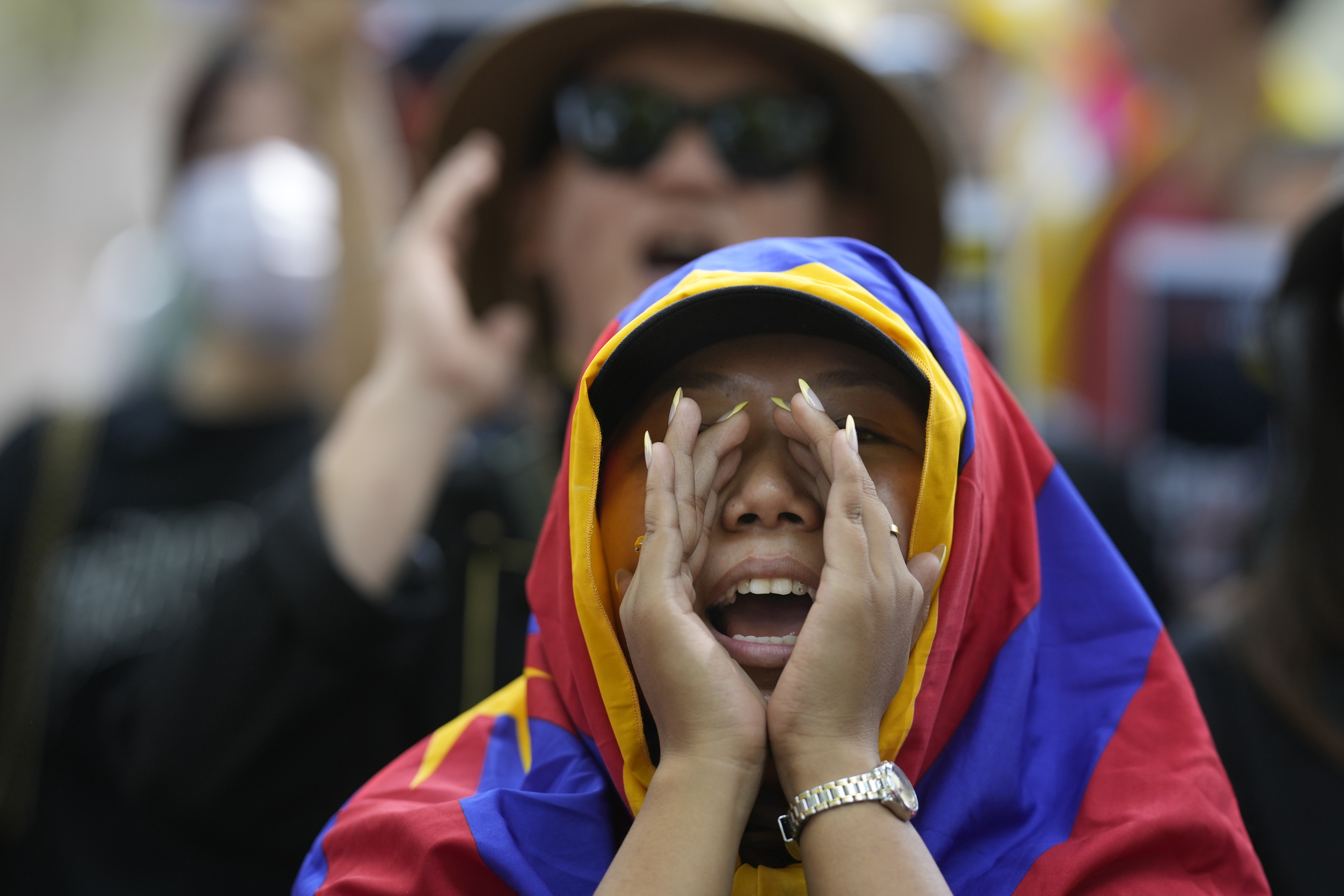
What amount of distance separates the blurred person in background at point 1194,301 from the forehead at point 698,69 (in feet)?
4.99

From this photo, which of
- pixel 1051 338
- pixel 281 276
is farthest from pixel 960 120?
pixel 281 276

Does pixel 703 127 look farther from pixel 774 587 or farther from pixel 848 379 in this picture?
pixel 774 587

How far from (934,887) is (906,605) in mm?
292

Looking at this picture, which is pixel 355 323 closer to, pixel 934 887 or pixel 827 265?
pixel 827 265

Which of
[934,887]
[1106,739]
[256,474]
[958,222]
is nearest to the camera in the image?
[934,887]

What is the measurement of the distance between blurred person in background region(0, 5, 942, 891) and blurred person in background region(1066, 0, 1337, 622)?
1.46 meters

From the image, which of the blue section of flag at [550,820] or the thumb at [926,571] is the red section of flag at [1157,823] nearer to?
the thumb at [926,571]

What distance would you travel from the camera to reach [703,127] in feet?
7.62

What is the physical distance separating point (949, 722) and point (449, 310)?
141cm

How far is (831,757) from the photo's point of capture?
132 cm

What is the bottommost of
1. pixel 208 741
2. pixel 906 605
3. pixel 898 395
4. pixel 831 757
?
pixel 208 741

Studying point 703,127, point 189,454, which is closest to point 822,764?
point 703,127

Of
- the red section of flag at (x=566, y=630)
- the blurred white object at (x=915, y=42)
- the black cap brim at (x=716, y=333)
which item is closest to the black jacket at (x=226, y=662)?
the red section of flag at (x=566, y=630)

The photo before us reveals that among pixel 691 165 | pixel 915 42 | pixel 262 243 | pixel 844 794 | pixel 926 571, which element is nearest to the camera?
pixel 844 794
